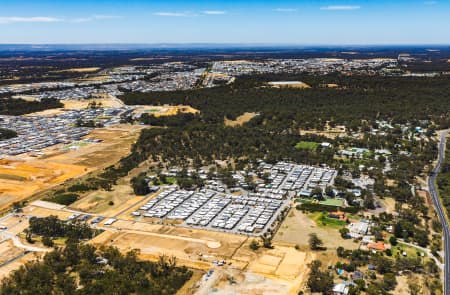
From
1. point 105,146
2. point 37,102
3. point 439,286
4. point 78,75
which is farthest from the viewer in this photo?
point 78,75

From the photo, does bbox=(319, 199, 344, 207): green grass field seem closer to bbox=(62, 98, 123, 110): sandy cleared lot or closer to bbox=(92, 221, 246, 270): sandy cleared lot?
bbox=(92, 221, 246, 270): sandy cleared lot

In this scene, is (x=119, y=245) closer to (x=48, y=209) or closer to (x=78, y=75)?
(x=48, y=209)

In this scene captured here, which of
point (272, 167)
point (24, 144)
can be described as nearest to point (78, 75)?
point (24, 144)

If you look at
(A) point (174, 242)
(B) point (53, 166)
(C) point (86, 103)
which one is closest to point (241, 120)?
(B) point (53, 166)

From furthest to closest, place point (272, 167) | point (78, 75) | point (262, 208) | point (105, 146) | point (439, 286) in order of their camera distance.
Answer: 1. point (78, 75)
2. point (105, 146)
3. point (272, 167)
4. point (262, 208)
5. point (439, 286)

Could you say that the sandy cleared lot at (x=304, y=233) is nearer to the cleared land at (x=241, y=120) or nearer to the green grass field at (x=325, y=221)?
the green grass field at (x=325, y=221)

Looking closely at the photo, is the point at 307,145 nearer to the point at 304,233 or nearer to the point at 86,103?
the point at 304,233

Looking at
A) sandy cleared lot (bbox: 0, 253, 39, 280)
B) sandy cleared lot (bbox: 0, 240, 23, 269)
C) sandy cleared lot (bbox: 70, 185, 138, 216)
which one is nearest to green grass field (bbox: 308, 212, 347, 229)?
sandy cleared lot (bbox: 70, 185, 138, 216)
